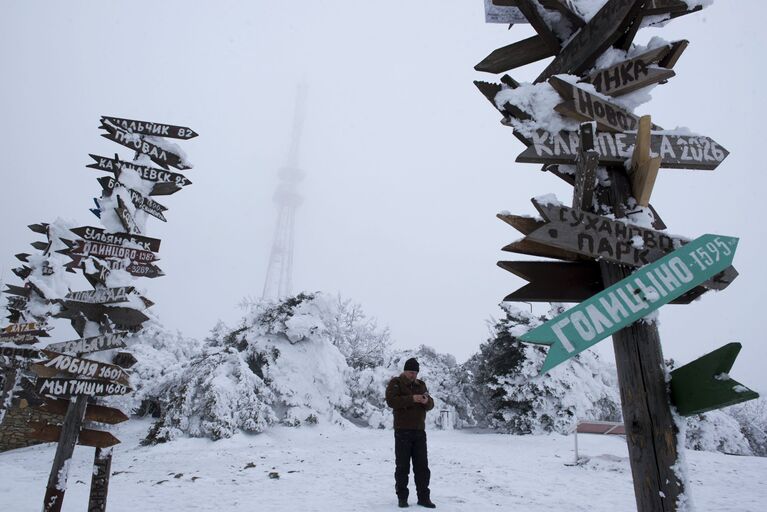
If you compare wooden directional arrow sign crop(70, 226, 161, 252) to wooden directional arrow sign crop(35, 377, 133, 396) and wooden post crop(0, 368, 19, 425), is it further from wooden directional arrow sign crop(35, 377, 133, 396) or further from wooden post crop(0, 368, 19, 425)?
wooden post crop(0, 368, 19, 425)

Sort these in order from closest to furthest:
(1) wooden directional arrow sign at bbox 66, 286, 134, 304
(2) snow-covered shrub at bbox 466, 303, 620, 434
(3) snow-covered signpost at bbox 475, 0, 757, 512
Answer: (3) snow-covered signpost at bbox 475, 0, 757, 512 < (1) wooden directional arrow sign at bbox 66, 286, 134, 304 < (2) snow-covered shrub at bbox 466, 303, 620, 434

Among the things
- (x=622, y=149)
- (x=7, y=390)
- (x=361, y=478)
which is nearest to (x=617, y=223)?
(x=622, y=149)

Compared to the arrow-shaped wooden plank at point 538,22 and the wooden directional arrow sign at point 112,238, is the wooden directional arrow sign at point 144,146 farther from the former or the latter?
the arrow-shaped wooden plank at point 538,22

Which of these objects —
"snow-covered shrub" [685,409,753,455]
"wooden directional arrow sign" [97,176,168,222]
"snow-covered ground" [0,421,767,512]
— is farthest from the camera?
"snow-covered shrub" [685,409,753,455]

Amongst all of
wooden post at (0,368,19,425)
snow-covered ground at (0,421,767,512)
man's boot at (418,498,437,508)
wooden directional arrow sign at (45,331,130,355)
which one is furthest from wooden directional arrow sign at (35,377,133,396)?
wooden post at (0,368,19,425)

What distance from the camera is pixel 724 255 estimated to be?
6.89ft

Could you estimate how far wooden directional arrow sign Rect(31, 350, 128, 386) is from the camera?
15.1 feet

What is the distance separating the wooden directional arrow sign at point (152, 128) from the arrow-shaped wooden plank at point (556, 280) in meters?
5.55

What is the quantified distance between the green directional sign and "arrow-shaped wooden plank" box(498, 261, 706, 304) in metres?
0.58

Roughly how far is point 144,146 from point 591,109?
20.0ft

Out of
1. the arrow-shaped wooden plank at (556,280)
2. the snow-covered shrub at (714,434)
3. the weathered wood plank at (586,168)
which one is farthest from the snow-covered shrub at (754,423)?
the weathered wood plank at (586,168)

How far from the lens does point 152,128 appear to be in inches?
252

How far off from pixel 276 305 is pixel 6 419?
35.6 ft

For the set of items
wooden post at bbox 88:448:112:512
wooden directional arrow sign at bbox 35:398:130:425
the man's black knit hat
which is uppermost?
the man's black knit hat
